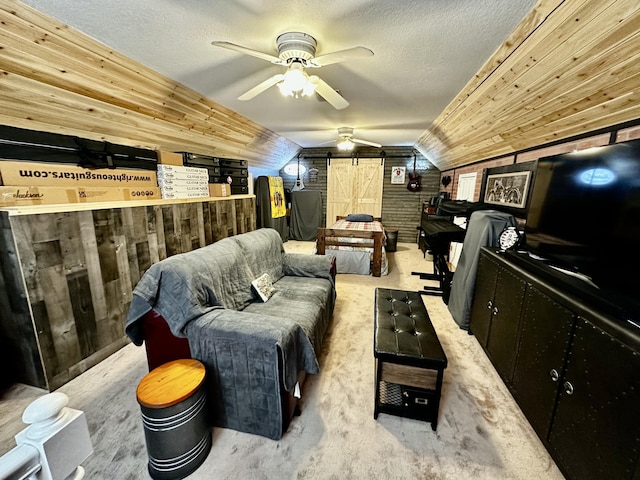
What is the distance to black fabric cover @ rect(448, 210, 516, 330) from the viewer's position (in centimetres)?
244

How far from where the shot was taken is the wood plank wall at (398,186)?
249 inches

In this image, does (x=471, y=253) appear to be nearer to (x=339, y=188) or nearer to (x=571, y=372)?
(x=571, y=372)

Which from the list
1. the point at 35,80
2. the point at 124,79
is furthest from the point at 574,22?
the point at 35,80

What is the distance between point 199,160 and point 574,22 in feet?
12.1

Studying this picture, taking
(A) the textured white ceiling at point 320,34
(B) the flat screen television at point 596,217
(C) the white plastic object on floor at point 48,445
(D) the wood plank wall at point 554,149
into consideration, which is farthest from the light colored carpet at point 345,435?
(A) the textured white ceiling at point 320,34

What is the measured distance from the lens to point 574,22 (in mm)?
1290

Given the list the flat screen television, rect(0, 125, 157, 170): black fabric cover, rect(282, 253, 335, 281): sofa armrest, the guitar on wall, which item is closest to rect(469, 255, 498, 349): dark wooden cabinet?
the flat screen television

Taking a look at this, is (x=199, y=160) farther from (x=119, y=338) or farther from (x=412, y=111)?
(x=412, y=111)

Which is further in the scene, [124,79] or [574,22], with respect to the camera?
[124,79]

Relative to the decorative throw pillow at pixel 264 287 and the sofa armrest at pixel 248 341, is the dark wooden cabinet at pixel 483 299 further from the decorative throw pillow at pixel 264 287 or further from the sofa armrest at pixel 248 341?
the decorative throw pillow at pixel 264 287

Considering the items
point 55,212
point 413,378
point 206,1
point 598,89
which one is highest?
point 206,1

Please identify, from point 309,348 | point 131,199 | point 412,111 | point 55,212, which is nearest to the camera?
point 309,348

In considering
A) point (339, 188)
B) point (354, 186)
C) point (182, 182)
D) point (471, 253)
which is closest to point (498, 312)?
point (471, 253)

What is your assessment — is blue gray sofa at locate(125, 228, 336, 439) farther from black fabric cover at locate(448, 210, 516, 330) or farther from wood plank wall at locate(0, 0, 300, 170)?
black fabric cover at locate(448, 210, 516, 330)
